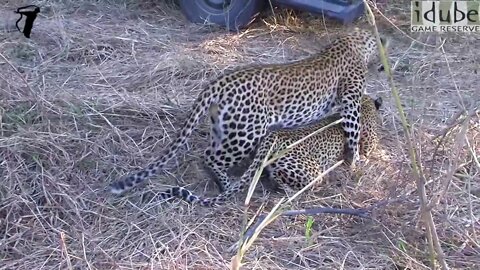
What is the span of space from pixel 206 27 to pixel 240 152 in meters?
2.72

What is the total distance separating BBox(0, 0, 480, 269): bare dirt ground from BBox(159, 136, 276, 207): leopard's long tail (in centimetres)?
7

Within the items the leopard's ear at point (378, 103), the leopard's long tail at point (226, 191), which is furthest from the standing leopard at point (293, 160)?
the leopard's ear at point (378, 103)

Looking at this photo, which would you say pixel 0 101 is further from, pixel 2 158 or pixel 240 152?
pixel 240 152

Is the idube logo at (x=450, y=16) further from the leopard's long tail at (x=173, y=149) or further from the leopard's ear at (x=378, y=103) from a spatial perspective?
the leopard's long tail at (x=173, y=149)

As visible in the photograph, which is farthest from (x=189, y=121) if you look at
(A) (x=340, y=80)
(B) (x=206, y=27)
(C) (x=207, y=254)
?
(B) (x=206, y=27)

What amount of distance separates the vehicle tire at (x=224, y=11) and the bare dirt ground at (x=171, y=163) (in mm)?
116

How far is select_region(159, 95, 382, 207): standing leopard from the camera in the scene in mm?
4621

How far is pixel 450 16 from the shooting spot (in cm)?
672

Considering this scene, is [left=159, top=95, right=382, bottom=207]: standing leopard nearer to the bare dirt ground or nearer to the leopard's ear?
the bare dirt ground

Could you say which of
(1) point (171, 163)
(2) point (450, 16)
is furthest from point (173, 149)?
(2) point (450, 16)

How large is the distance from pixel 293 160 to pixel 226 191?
0.42 metres

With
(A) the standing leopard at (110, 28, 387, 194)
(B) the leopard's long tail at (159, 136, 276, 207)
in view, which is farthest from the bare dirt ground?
(A) the standing leopard at (110, 28, 387, 194)

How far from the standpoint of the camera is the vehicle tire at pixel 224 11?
23.5ft

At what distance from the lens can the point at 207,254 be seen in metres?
4.15
